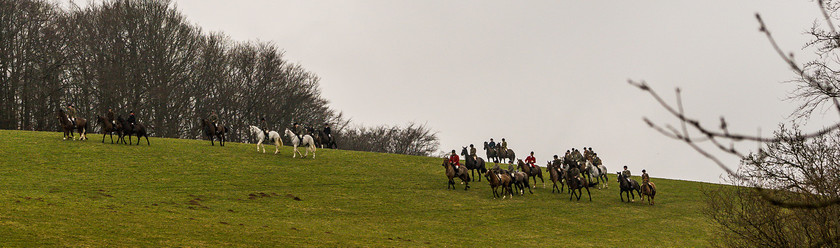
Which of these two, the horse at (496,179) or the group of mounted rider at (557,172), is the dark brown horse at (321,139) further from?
the horse at (496,179)

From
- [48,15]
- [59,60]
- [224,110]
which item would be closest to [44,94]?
[59,60]

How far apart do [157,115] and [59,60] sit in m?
7.94

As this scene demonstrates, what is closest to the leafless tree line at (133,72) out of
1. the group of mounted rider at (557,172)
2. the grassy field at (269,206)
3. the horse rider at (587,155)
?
the grassy field at (269,206)

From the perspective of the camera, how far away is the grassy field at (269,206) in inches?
705

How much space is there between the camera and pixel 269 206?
988 inches

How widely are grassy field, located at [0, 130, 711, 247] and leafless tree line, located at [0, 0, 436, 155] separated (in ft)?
39.6

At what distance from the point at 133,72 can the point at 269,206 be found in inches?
1208

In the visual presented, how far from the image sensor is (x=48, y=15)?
49.2 metres

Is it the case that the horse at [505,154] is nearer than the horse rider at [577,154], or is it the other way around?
the horse rider at [577,154]

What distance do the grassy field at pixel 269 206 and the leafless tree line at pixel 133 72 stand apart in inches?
475

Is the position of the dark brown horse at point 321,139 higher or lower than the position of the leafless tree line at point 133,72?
lower

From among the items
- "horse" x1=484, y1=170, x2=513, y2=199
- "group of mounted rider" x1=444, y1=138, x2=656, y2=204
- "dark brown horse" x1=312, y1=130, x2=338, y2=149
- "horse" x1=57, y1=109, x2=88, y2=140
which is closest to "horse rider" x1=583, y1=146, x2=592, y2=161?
"group of mounted rider" x1=444, y1=138, x2=656, y2=204

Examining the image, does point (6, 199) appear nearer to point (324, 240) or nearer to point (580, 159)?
point (324, 240)

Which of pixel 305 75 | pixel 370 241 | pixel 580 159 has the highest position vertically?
pixel 305 75
